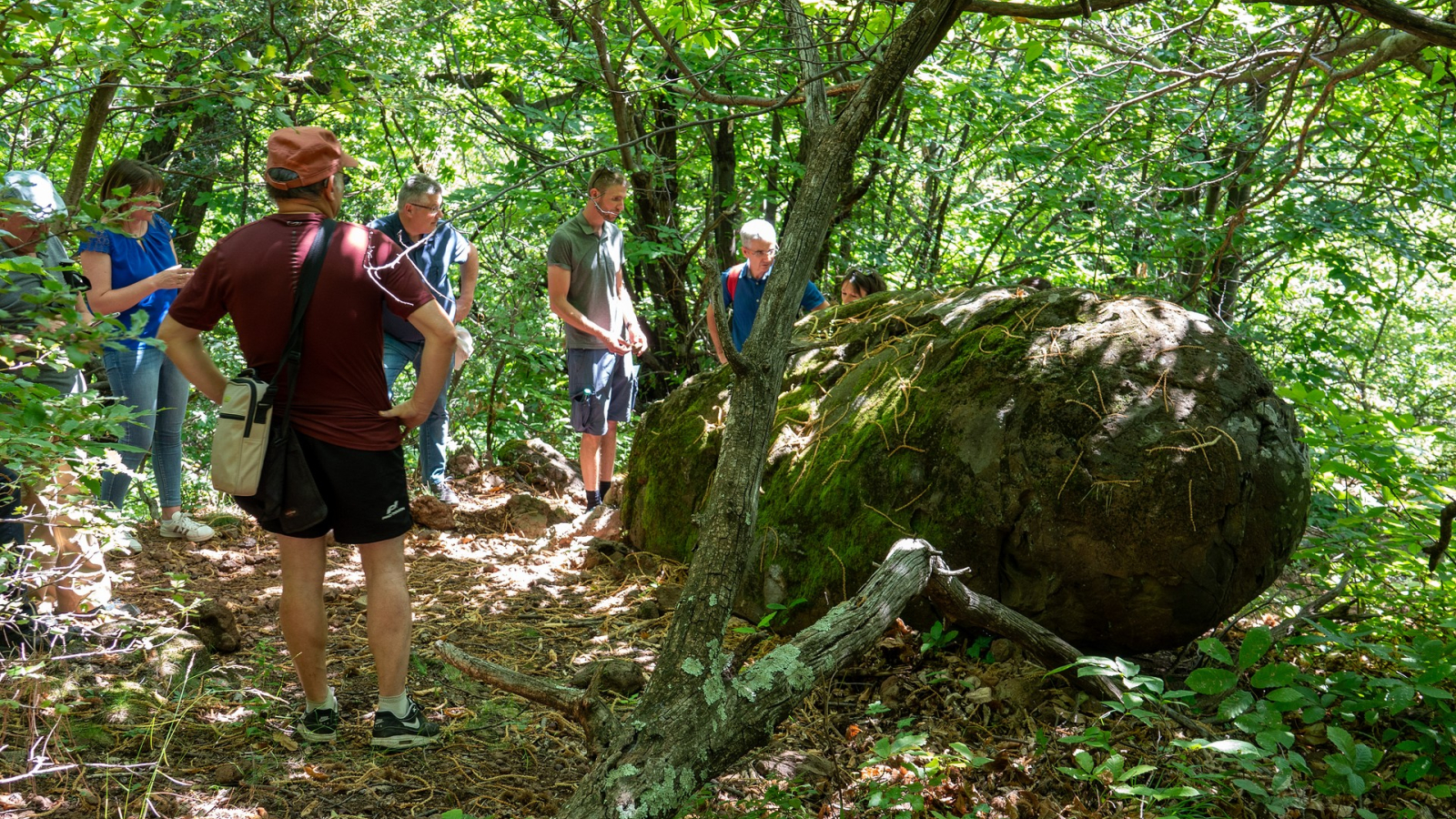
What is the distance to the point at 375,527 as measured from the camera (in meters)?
3.16

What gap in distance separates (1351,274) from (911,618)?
6.12 m

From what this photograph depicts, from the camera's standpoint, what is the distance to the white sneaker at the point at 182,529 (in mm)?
5652

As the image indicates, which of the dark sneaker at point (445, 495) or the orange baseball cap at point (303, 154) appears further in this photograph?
the dark sneaker at point (445, 495)

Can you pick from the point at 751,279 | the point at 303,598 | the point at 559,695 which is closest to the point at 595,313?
the point at 751,279

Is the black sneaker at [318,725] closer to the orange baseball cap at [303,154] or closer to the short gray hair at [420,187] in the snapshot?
the orange baseball cap at [303,154]

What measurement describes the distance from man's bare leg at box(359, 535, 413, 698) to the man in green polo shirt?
9.39 ft

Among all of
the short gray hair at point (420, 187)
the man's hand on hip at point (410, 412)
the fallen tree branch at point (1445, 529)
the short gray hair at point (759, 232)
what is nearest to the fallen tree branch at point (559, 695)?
the man's hand on hip at point (410, 412)

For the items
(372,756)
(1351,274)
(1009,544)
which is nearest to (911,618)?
(1009,544)

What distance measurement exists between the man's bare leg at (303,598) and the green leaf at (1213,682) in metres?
2.72

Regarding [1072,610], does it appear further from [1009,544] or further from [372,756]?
[372,756]

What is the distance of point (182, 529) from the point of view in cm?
568

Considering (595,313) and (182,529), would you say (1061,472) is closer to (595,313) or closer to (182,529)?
(595,313)

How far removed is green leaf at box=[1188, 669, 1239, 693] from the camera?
2812mm

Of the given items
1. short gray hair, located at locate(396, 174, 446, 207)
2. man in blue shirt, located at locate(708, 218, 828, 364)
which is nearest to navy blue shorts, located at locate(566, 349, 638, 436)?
man in blue shirt, located at locate(708, 218, 828, 364)
